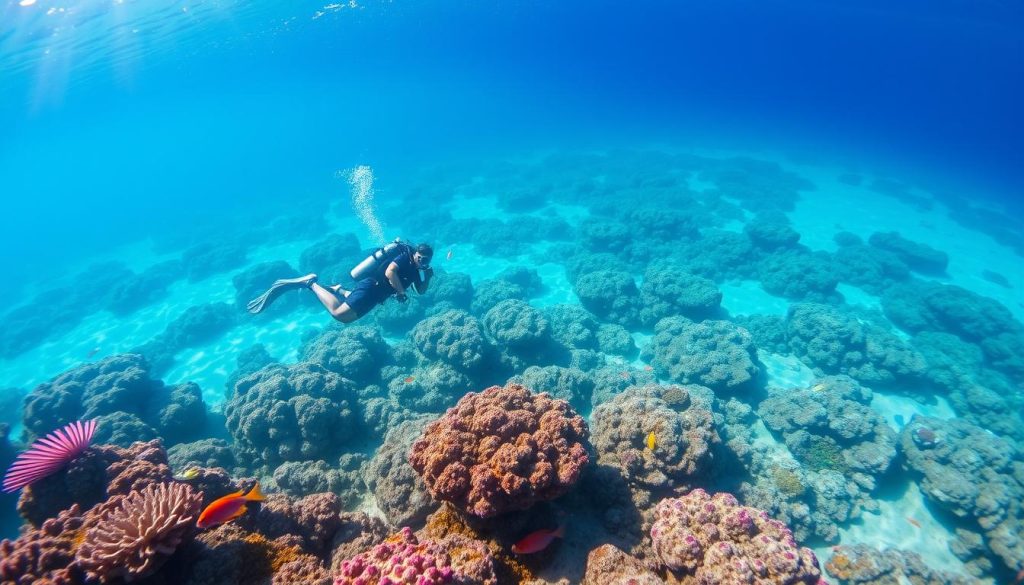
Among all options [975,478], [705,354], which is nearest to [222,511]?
[705,354]

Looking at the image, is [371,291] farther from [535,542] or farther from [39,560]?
[535,542]

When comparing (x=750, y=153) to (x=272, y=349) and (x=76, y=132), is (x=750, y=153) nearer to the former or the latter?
(x=272, y=349)

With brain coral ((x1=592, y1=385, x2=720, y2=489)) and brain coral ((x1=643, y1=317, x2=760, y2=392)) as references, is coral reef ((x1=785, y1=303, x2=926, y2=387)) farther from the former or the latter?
brain coral ((x1=592, y1=385, x2=720, y2=489))

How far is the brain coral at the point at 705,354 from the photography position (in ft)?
38.4

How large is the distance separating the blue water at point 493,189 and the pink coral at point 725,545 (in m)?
1.16

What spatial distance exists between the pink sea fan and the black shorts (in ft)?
15.3

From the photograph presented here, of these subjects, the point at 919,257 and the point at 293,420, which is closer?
the point at 293,420

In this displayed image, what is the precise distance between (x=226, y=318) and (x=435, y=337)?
13789 millimetres

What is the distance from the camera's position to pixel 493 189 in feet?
117

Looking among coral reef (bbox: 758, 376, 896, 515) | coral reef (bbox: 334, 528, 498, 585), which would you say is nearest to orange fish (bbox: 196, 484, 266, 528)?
coral reef (bbox: 334, 528, 498, 585)

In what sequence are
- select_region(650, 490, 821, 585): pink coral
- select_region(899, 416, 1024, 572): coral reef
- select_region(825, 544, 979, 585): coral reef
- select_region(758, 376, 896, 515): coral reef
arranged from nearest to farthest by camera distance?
select_region(650, 490, 821, 585): pink coral
select_region(825, 544, 979, 585): coral reef
select_region(899, 416, 1024, 572): coral reef
select_region(758, 376, 896, 515): coral reef

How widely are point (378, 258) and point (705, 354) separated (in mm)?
9664

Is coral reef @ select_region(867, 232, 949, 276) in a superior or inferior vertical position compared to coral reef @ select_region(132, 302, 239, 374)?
superior

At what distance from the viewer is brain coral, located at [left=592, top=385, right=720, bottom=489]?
20.2 feet
